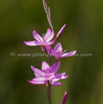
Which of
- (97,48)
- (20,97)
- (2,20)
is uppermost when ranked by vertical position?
(2,20)

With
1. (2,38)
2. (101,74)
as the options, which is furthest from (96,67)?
(2,38)

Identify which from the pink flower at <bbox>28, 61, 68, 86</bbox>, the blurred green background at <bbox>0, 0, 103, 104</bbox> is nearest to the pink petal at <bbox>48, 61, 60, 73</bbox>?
the pink flower at <bbox>28, 61, 68, 86</bbox>

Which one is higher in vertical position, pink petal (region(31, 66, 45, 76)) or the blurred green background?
the blurred green background

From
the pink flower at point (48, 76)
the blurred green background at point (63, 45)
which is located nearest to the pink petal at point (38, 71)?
the pink flower at point (48, 76)

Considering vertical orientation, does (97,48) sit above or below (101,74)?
above

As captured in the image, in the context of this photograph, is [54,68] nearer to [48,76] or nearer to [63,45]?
Answer: [48,76]

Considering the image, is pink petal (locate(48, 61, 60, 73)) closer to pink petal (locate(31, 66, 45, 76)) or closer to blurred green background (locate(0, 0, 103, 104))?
pink petal (locate(31, 66, 45, 76))

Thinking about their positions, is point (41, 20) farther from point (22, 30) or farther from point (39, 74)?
point (39, 74)

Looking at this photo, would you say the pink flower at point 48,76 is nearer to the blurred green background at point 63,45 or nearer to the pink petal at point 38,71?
the pink petal at point 38,71
